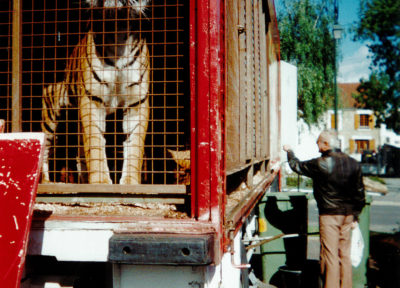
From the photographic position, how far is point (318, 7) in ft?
62.7

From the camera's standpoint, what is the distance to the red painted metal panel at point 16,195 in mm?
1961

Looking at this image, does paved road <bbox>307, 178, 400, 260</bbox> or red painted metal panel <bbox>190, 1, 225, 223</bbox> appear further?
paved road <bbox>307, 178, 400, 260</bbox>

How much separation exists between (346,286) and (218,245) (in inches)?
149

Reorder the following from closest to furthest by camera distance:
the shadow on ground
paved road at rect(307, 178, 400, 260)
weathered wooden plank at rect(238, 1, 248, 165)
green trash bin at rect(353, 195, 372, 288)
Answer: weathered wooden plank at rect(238, 1, 248, 165) → green trash bin at rect(353, 195, 372, 288) → the shadow on ground → paved road at rect(307, 178, 400, 260)

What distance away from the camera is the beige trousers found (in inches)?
208

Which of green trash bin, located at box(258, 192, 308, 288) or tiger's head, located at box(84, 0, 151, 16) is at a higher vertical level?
tiger's head, located at box(84, 0, 151, 16)

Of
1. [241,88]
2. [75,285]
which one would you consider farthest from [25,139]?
[241,88]

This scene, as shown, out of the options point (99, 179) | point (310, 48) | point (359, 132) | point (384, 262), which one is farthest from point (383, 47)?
point (359, 132)

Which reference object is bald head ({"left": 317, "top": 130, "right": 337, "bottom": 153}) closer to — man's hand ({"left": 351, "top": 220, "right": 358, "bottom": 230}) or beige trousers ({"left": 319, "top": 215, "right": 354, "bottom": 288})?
beige trousers ({"left": 319, "top": 215, "right": 354, "bottom": 288})

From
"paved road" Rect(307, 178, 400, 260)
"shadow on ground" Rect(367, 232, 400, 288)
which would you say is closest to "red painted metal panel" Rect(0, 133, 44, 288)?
"shadow on ground" Rect(367, 232, 400, 288)

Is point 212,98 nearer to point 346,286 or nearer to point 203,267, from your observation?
point 203,267

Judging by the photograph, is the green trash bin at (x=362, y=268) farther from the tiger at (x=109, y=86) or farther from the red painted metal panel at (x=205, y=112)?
the red painted metal panel at (x=205, y=112)

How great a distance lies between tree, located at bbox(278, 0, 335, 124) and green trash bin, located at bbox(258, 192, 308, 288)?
10350 millimetres

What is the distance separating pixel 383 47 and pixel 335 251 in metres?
16.5
